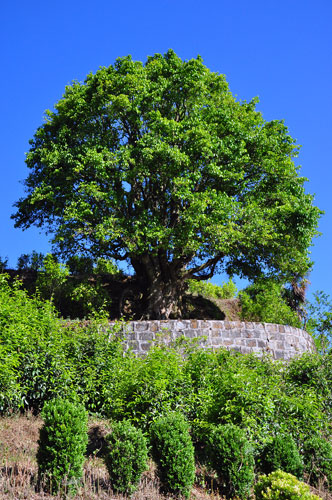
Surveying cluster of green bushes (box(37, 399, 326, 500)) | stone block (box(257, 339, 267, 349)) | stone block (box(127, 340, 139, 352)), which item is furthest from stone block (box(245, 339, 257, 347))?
cluster of green bushes (box(37, 399, 326, 500))

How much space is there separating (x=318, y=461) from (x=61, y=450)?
4626mm

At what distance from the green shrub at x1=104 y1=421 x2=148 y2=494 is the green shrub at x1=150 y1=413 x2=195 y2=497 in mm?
255

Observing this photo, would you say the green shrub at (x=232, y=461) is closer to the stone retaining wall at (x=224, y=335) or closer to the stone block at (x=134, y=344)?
the stone retaining wall at (x=224, y=335)

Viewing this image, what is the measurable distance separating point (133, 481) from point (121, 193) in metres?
12.4

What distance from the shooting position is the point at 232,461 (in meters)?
7.29

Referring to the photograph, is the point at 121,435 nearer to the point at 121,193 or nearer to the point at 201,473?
the point at 201,473

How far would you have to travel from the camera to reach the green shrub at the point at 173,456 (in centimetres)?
687

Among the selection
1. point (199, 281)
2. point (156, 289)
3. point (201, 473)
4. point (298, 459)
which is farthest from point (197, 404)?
point (199, 281)

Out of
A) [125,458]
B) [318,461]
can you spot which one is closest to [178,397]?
[125,458]

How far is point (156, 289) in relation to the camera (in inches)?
739

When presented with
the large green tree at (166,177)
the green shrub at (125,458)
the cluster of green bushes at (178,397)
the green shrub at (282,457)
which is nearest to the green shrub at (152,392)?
the cluster of green bushes at (178,397)

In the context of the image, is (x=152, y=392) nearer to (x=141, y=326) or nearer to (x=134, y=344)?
(x=134, y=344)

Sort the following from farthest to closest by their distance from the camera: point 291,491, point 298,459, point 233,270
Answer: point 233,270 < point 298,459 < point 291,491

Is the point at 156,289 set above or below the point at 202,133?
below
